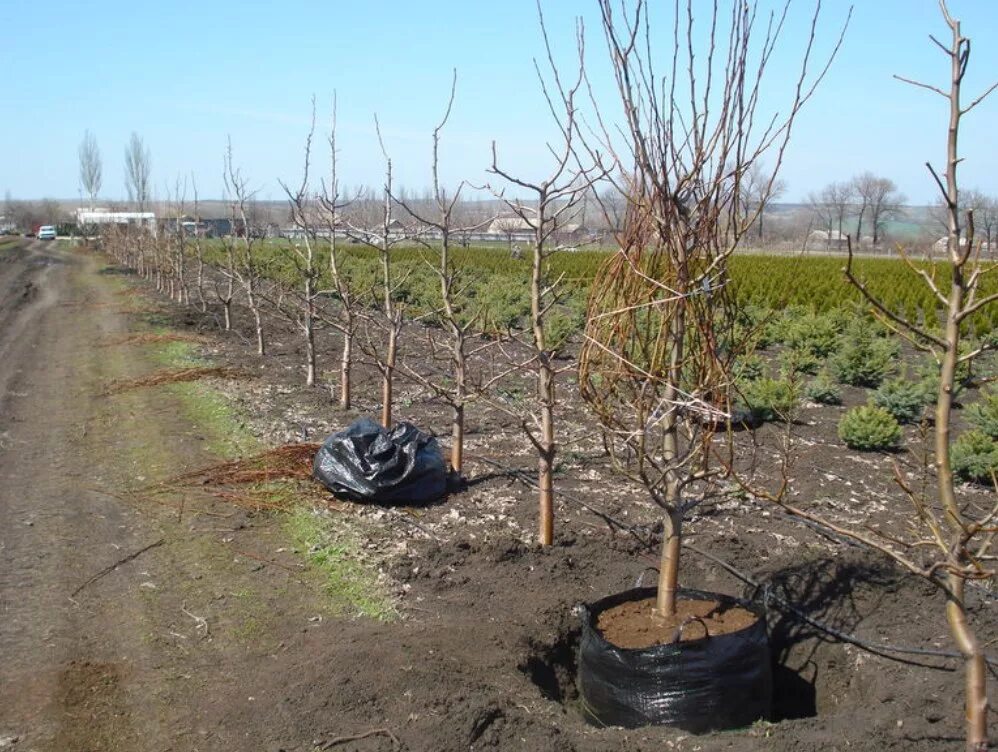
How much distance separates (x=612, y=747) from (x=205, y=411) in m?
7.53

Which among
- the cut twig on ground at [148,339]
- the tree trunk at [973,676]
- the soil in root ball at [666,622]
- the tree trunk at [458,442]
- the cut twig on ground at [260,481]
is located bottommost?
the cut twig on ground at [148,339]

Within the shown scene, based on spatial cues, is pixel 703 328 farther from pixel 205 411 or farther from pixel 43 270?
pixel 43 270

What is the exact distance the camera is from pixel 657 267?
4195mm

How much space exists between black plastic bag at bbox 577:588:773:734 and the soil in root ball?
0.47ft

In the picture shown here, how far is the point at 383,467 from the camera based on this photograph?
694cm

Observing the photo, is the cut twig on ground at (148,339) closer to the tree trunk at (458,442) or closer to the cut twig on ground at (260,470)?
the cut twig on ground at (260,470)

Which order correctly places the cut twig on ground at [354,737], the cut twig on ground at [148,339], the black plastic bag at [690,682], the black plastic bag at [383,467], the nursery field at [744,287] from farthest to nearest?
1. the nursery field at [744,287]
2. the cut twig on ground at [148,339]
3. the black plastic bag at [383,467]
4. the black plastic bag at [690,682]
5. the cut twig on ground at [354,737]

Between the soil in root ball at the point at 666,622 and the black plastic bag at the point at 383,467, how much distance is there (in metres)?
2.44

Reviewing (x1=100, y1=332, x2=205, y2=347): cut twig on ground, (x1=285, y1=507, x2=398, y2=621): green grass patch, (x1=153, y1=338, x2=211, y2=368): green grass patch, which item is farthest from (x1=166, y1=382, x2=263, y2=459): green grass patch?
(x1=100, y1=332, x2=205, y2=347): cut twig on ground

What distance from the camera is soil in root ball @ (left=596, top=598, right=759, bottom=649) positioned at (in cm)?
452

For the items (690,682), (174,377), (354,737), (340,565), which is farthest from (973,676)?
(174,377)

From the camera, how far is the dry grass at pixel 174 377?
11.9 metres

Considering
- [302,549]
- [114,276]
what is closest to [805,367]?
[302,549]

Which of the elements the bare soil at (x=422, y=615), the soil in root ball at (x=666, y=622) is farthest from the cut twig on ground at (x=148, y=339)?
the soil in root ball at (x=666, y=622)
